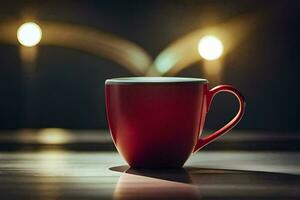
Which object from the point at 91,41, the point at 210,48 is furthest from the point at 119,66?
the point at 210,48

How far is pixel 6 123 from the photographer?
1603 mm

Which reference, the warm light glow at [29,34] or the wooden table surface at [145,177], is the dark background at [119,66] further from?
the wooden table surface at [145,177]

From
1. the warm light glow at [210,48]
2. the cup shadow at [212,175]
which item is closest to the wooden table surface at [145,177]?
the cup shadow at [212,175]

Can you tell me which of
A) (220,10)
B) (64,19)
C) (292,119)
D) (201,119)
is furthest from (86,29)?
(201,119)

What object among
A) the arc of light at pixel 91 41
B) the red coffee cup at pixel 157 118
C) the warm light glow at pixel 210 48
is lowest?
the red coffee cup at pixel 157 118

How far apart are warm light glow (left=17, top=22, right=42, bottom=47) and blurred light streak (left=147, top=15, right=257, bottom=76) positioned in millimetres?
234

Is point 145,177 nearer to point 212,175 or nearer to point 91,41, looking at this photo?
point 212,175

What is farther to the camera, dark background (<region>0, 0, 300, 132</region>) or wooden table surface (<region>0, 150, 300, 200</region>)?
dark background (<region>0, 0, 300, 132</region>)

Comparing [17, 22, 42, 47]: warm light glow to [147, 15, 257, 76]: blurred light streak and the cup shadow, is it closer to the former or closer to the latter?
[147, 15, 257, 76]: blurred light streak

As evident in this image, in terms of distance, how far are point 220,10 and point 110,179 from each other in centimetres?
96

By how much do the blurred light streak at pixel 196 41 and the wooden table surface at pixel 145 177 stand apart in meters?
0.67

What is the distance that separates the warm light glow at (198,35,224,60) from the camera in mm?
1581

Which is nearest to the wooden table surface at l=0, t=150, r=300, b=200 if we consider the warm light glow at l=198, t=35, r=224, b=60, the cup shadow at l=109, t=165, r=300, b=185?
the cup shadow at l=109, t=165, r=300, b=185

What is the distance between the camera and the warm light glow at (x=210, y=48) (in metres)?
1.58
